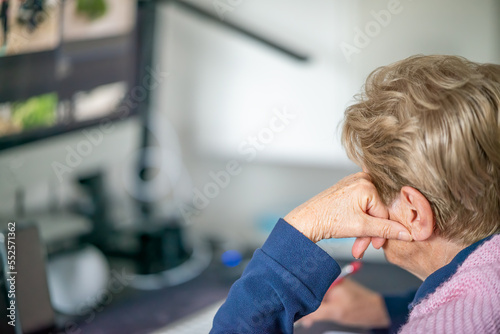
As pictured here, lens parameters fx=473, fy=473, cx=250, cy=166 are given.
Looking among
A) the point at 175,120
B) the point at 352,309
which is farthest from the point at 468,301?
the point at 175,120

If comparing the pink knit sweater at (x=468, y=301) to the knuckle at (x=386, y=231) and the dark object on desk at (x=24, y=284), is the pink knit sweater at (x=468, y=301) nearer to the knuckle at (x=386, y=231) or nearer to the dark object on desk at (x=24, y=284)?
the knuckle at (x=386, y=231)

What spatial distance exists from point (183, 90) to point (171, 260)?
589 mm

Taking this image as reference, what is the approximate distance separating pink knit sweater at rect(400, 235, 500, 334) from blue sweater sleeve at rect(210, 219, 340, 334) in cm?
11

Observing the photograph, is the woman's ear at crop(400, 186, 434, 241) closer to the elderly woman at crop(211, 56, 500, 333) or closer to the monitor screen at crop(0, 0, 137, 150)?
the elderly woman at crop(211, 56, 500, 333)

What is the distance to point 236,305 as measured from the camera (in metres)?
0.53

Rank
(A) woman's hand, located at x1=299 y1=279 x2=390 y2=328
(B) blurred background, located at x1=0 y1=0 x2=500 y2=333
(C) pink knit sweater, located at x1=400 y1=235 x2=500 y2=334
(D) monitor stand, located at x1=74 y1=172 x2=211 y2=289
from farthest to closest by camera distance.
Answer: (D) monitor stand, located at x1=74 y1=172 x2=211 y2=289
(B) blurred background, located at x1=0 y1=0 x2=500 y2=333
(A) woman's hand, located at x1=299 y1=279 x2=390 y2=328
(C) pink knit sweater, located at x1=400 y1=235 x2=500 y2=334

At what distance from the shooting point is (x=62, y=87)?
892mm

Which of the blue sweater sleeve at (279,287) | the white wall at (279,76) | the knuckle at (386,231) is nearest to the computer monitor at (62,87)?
the white wall at (279,76)

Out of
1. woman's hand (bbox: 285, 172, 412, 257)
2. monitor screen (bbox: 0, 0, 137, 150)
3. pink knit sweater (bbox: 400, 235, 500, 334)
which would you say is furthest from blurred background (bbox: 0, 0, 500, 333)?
pink knit sweater (bbox: 400, 235, 500, 334)

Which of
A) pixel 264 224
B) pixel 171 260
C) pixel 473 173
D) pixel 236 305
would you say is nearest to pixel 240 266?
pixel 171 260

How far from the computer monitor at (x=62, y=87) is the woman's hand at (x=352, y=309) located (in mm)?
572

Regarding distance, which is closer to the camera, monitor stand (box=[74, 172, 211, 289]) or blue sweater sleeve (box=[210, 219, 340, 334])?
blue sweater sleeve (box=[210, 219, 340, 334])

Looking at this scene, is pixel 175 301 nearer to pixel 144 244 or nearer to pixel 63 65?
pixel 144 244

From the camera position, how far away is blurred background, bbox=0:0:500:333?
84 cm
